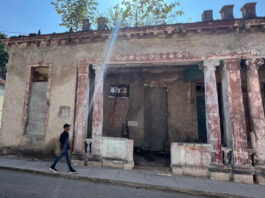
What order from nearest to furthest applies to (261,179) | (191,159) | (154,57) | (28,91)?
1. (261,179)
2. (191,159)
3. (154,57)
4. (28,91)

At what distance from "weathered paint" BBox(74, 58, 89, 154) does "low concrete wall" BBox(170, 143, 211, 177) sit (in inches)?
146

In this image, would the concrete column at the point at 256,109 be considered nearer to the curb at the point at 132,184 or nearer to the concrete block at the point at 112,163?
the curb at the point at 132,184

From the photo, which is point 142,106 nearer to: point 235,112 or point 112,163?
point 112,163

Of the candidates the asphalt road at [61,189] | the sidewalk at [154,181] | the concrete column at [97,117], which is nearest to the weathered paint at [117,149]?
the concrete column at [97,117]

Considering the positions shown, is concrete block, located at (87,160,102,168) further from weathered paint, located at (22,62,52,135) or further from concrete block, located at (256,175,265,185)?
concrete block, located at (256,175,265,185)

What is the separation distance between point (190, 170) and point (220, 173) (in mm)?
962

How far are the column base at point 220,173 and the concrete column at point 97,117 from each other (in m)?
4.20

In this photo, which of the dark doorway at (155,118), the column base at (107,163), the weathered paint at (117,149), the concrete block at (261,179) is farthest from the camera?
the dark doorway at (155,118)

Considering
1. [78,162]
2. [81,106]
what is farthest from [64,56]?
[78,162]

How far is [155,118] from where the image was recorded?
8.66 meters

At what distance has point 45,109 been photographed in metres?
6.86

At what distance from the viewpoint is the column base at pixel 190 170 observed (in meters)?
5.28

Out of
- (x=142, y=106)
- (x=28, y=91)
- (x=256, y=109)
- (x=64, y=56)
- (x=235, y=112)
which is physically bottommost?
(x=235, y=112)

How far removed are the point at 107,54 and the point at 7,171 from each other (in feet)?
18.6
